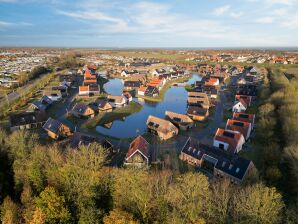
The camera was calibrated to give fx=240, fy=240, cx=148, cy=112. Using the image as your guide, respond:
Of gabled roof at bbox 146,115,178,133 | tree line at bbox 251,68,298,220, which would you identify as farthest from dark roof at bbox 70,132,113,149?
tree line at bbox 251,68,298,220

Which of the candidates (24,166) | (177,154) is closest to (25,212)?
(24,166)

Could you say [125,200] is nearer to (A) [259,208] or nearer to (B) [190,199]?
(B) [190,199]

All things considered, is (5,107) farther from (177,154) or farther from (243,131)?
(243,131)

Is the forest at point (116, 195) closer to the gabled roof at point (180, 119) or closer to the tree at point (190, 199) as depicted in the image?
the tree at point (190, 199)

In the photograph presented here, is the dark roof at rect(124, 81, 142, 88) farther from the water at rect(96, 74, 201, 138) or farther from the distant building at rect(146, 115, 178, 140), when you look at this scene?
the distant building at rect(146, 115, 178, 140)

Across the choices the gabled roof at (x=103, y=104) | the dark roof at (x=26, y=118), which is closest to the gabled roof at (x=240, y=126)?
the gabled roof at (x=103, y=104)

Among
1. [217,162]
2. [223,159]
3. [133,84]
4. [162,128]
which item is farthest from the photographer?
[133,84]

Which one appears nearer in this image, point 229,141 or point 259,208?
point 259,208

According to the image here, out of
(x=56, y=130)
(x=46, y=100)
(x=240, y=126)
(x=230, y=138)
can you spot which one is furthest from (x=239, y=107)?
(x=46, y=100)
